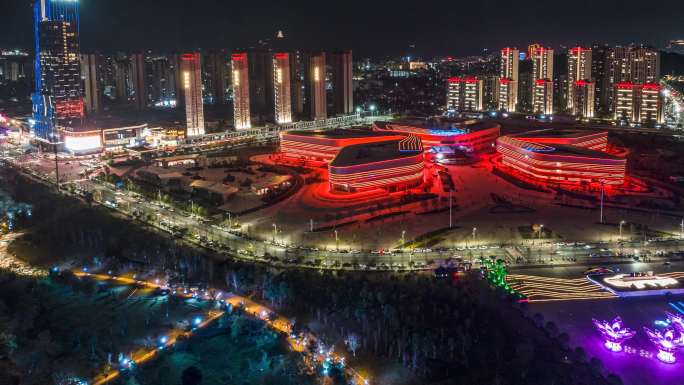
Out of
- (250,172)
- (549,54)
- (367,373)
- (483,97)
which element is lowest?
(367,373)

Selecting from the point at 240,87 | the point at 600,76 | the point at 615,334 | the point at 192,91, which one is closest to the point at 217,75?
the point at 240,87

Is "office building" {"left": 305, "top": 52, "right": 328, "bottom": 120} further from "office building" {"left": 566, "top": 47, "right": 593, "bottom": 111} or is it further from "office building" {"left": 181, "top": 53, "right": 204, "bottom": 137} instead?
"office building" {"left": 566, "top": 47, "right": 593, "bottom": 111}

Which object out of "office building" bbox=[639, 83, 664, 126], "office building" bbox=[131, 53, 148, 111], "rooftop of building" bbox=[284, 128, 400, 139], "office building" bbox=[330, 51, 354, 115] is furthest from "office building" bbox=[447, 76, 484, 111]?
"office building" bbox=[131, 53, 148, 111]

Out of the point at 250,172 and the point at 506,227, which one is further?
the point at 250,172

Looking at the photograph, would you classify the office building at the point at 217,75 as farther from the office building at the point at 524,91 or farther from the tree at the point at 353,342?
the tree at the point at 353,342

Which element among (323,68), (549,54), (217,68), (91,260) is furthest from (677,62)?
(91,260)

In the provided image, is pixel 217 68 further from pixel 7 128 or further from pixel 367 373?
pixel 367 373
